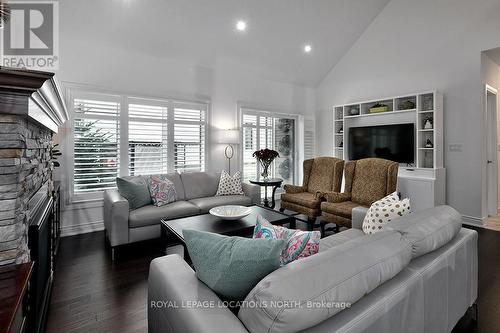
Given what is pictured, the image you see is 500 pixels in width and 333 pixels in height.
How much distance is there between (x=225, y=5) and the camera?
396 cm

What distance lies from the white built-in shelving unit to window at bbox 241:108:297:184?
167 cm

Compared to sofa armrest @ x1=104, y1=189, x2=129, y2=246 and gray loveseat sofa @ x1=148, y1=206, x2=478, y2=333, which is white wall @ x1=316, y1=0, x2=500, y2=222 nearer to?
gray loveseat sofa @ x1=148, y1=206, x2=478, y2=333

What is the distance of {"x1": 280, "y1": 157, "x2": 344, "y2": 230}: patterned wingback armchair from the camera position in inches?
152

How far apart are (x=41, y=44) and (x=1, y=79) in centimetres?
338

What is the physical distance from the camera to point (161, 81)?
4469 mm

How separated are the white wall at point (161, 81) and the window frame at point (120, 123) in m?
0.06

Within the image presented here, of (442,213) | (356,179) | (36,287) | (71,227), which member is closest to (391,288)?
(442,213)

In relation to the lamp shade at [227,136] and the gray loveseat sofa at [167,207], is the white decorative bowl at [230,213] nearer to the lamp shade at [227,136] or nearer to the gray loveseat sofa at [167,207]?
the gray loveseat sofa at [167,207]

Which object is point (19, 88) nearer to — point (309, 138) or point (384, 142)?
point (384, 142)

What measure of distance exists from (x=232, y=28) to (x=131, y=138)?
239 centimetres

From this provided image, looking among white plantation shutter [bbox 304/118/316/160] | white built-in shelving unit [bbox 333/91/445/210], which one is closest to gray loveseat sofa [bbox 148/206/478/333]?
white built-in shelving unit [bbox 333/91/445/210]

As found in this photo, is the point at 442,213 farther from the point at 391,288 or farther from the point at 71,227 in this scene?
the point at 71,227

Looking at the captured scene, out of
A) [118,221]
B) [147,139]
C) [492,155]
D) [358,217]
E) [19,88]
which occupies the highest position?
[147,139]

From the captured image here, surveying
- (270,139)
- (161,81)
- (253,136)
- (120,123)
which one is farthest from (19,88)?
(270,139)
